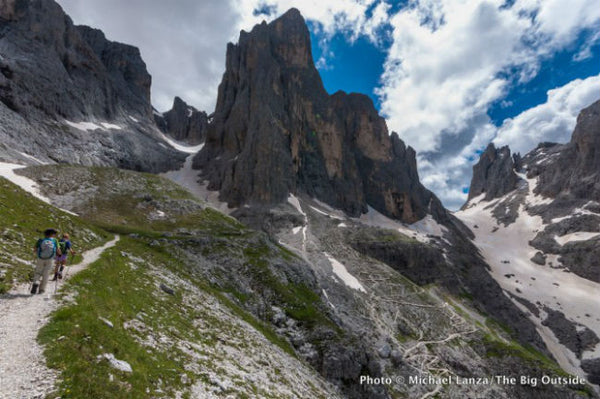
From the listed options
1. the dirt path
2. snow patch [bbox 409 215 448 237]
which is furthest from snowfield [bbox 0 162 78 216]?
snow patch [bbox 409 215 448 237]

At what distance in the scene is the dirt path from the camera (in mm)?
7102

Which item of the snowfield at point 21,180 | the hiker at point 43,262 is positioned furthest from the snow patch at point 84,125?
the hiker at point 43,262

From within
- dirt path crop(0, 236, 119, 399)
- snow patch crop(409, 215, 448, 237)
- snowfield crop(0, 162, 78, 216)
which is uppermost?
snow patch crop(409, 215, 448, 237)

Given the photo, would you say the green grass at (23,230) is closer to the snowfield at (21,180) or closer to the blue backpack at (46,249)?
the blue backpack at (46,249)

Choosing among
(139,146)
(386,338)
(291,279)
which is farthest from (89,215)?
(139,146)

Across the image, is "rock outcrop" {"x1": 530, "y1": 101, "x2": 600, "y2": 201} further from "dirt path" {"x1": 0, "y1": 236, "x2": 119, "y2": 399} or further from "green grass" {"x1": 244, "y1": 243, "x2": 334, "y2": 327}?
"dirt path" {"x1": 0, "y1": 236, "x2": 119, "y2": 399}

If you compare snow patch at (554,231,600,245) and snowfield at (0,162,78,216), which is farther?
snow patch at (554,231,600,245)

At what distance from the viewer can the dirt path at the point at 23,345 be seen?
7102mm

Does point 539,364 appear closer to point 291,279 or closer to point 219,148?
point 291,279

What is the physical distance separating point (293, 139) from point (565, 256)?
5909 inches

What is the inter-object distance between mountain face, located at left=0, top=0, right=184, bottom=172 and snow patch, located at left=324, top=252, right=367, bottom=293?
6819 centimetres

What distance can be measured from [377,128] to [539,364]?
14580 cm

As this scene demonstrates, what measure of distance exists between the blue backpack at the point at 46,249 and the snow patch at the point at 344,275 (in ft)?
173

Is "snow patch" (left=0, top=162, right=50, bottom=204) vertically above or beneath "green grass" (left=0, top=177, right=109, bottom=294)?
above
